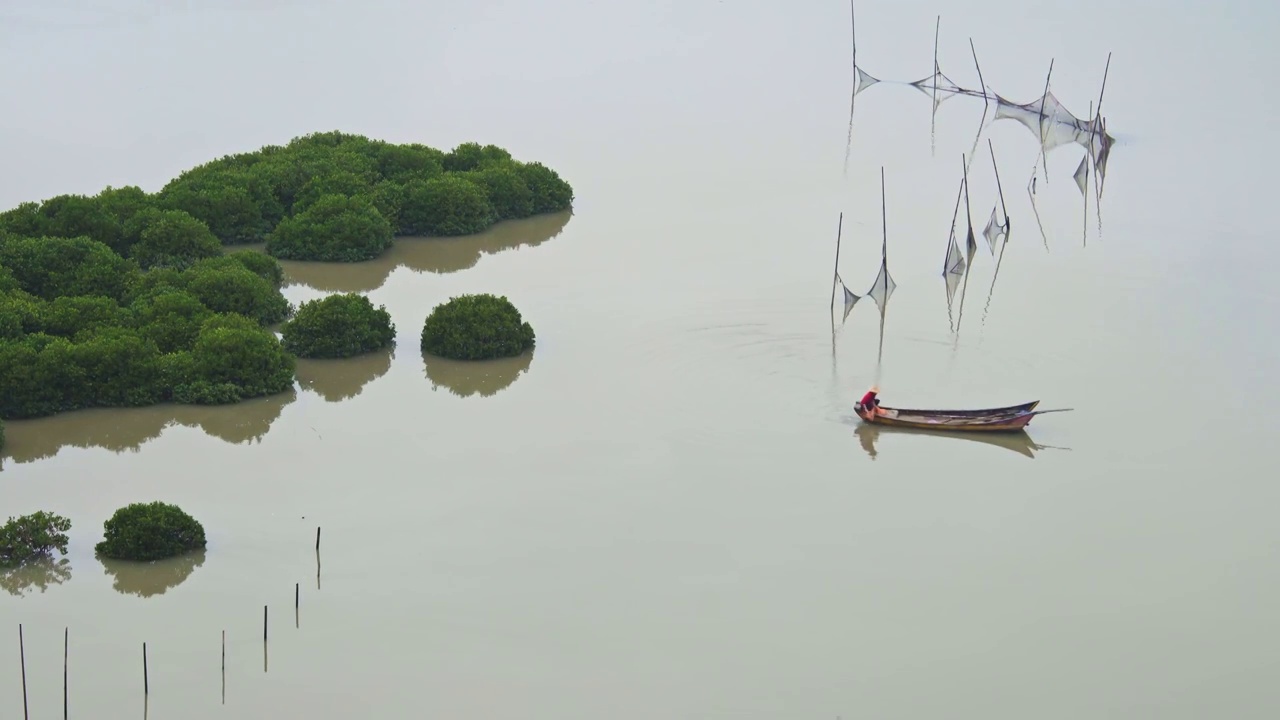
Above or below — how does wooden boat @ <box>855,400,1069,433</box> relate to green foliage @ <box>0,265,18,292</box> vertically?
below


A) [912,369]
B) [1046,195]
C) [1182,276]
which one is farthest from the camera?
[1046,195]

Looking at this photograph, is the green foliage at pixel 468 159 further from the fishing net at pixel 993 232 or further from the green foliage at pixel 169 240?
the fishing net at pixel 993 232

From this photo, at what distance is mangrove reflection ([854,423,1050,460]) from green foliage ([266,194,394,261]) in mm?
10824

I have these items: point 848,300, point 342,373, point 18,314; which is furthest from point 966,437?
point 18,314

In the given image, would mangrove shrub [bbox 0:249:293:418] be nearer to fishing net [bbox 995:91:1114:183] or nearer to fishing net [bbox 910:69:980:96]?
fishing net [bbox 910:69:980:96]

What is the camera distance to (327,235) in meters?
29.1

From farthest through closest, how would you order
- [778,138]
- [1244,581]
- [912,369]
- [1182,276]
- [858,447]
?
[778,138]
[1182,276]
[912,369]
[858,447]
[1244,581]

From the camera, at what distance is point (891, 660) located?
16.2 meters

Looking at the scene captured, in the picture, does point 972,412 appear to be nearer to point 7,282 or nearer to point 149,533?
point 149,533

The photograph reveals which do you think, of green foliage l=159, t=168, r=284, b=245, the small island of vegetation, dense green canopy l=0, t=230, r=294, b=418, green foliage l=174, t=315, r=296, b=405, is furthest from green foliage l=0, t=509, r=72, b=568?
green foliage l=159, t=168, r=284, b=245

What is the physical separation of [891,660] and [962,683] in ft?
2.35

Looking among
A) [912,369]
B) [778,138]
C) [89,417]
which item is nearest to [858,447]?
[912,369]

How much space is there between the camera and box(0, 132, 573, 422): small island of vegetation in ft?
72.4

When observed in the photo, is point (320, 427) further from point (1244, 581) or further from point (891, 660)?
point (1244, 581)
